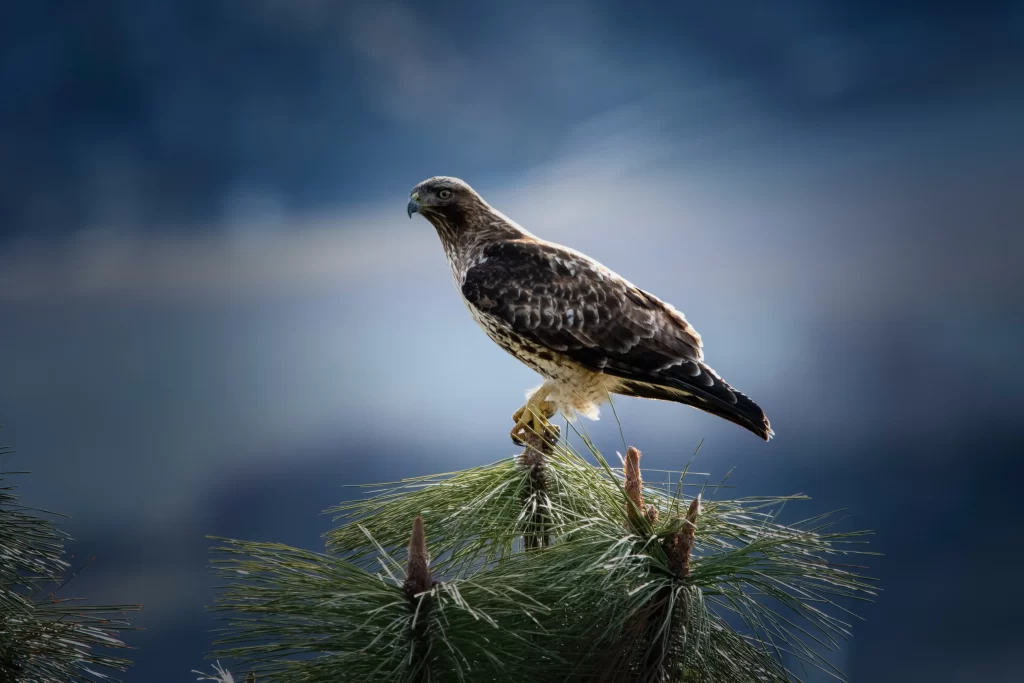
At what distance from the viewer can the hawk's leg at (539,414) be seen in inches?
75.9

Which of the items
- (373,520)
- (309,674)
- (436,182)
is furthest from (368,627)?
(436,182)

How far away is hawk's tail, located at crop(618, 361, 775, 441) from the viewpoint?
66.5 inches

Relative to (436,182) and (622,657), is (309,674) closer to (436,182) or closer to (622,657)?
(622,657)

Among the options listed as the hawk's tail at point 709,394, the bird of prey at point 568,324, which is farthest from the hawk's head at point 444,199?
the hawk's tail at point 709,394

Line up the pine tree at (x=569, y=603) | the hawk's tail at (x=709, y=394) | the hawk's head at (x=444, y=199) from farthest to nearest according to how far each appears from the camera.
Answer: the hawk's head at (x=444, y=199), the hawk's tail at (x=709, y=394), the pine tree at (x=569, y=603)

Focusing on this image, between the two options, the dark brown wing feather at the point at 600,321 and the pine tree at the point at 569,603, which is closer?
the pine tree at the point at 569,603

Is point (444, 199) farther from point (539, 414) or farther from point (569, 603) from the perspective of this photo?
point (569, 603)

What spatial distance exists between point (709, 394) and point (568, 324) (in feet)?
1.14

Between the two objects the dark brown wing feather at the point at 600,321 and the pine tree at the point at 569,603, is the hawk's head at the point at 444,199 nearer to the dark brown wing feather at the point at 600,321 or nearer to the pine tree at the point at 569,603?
the dark brown wing feather at the point at 600,321

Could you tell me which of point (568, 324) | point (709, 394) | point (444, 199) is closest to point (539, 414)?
point (568, 324)

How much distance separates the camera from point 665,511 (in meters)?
1.46

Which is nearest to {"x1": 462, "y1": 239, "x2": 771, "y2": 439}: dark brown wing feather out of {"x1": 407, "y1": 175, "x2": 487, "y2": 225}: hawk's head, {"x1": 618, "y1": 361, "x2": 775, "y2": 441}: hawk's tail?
{"x1": 618, "y1": 361, "x2": 775, "y2": 441}: hawk's tail

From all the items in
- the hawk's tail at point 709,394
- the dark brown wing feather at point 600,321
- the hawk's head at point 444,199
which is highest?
the hawk's head at point 444,199

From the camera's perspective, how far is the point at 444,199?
204 centimetres
